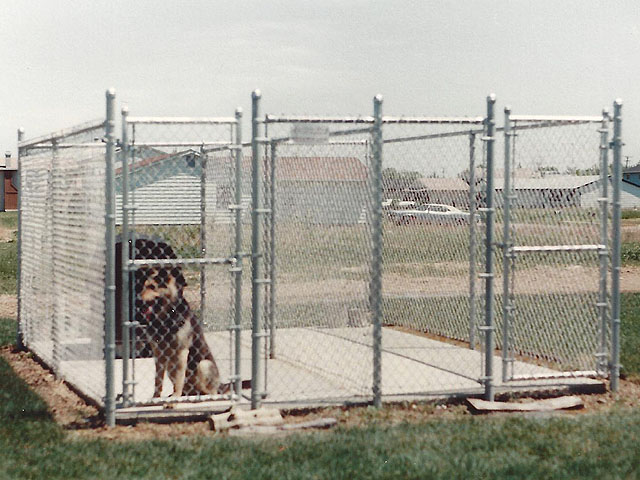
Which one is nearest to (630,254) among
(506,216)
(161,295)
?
(506,216)

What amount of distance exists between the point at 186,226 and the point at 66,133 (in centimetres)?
172

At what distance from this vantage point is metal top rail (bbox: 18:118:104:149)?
25.1 feet

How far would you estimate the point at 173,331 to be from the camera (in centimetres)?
775

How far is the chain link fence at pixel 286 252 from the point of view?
7742 millimetres

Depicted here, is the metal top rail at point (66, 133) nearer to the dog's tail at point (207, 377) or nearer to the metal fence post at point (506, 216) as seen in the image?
the dog's tail at point (207, 377)

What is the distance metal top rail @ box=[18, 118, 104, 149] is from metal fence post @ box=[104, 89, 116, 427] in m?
0.22

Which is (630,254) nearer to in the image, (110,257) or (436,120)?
(436,120)

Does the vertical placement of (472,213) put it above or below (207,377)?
above

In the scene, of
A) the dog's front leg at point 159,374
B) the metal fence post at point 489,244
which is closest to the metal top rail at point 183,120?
the dog's front leg at point 159,374

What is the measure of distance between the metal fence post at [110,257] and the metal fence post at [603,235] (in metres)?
4.45

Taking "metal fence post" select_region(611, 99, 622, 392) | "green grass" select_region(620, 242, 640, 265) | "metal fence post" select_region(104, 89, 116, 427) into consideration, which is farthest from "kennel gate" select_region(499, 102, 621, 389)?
"green grass" select_region(620, 242, 640, 265)

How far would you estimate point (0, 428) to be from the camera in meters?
7.38

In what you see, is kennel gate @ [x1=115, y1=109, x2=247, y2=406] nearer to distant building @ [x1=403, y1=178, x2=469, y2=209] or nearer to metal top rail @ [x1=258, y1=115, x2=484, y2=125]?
metal top rail @ [x1=258, y1=115, x2=484, y2=125]

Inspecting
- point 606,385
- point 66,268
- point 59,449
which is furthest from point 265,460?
point 606,385
